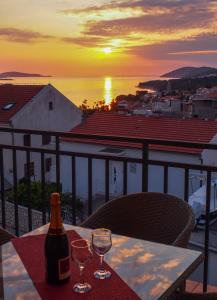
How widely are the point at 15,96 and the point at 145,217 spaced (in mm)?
22319

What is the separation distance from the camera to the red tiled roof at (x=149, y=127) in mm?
17375

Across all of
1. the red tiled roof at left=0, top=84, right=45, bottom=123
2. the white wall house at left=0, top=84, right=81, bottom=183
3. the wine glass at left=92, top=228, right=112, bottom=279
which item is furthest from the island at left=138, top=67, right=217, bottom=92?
the wine glass at left=92, top=228, right=112, bottom=279

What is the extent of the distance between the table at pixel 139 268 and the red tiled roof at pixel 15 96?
20.4 m

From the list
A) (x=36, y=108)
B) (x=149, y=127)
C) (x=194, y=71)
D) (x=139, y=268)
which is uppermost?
(x=194, y=71)

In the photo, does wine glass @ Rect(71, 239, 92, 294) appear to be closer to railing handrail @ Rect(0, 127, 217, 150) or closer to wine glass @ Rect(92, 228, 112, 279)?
wine glass @ Rect(92, 228, 112, 279)

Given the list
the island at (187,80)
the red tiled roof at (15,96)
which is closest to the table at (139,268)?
the island at (187,80)

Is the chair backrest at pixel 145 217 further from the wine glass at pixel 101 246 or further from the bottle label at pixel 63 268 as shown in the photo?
the bottle label at pixel 63 268

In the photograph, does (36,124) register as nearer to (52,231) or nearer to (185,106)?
(185,106)

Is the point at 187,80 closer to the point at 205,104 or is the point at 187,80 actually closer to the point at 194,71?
the point at 205,104

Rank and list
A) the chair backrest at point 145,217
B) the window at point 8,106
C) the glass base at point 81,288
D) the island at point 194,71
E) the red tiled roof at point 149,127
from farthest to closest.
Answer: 1. the window at point 8,106
2. the island at point 194,71
3. the red tiled roof at point 149,127
4. the chair backrest at point 145,217
5. the glass base at point 81,288

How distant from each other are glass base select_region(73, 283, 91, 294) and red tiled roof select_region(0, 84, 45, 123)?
20.7 m

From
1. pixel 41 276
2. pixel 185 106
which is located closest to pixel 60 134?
pixel 41 276

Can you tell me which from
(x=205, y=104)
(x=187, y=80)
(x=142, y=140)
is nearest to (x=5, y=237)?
(x=142, y=140)

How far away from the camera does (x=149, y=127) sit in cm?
1891
